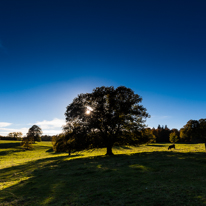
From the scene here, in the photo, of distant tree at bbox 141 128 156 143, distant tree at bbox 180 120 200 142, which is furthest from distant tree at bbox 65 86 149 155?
distant tree at bbox 180 120 200 142

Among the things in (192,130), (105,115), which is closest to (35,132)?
(105,115)

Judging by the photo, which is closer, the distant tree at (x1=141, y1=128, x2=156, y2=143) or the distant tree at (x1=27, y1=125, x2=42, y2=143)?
the distant tree at (x1=141, y1=128, x2=156, y2=143)

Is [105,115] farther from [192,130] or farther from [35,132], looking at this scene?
[35,132]

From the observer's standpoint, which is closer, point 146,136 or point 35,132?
point 146,136

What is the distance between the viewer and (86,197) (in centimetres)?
1070

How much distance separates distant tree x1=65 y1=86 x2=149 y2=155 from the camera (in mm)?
32688

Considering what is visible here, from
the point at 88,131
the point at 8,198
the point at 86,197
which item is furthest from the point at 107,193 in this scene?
the point at 88,131

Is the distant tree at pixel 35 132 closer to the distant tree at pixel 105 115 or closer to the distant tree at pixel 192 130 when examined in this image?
the distant tree at pixel 105 115

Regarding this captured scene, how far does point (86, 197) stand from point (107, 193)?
1.58 metres

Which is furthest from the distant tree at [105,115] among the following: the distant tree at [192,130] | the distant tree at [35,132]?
the distant tree at [35,132]

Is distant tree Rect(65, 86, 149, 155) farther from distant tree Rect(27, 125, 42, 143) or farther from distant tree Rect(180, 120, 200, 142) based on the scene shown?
distant tree Rect(27, 125, 42, 143)

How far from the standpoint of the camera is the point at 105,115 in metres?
33.0

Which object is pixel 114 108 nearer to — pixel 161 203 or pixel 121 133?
pixel 121 133

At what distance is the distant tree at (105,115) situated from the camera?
107ft
